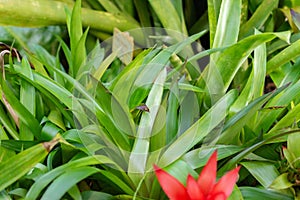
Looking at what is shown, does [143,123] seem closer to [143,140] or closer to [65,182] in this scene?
[143,140]

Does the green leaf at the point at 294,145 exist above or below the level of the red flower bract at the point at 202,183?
below

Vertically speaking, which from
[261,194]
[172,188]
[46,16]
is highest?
[46,16]

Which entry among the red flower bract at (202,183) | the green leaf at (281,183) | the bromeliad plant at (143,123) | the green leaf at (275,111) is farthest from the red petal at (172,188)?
the green leaf at (275,111)

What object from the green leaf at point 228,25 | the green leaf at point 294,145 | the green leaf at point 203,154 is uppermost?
the green leaf at point 228,25

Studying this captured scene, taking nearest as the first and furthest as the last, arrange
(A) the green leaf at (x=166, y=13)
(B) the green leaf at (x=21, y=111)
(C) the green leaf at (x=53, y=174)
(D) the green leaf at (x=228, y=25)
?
(C) the green leaf at (x=53, y=174)
(B) the green leaf at (x=21, y=111)
(D) the green leaf at (x=228, y=25)
(A) the green leaf at (x=166, y=13)

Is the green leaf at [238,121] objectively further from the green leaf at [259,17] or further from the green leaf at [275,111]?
the green leaf at [259,17]

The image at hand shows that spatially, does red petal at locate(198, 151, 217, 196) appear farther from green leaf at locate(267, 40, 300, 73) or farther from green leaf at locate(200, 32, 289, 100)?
green leaf at locate(267, 40, 300, 73)

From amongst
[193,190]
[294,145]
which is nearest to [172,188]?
[193,190]
